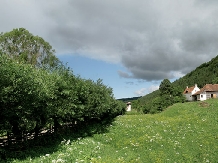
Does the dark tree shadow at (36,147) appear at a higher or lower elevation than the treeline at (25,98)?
lower

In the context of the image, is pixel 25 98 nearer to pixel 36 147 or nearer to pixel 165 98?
pixel 36 147

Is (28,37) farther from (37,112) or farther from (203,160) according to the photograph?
(203,160)

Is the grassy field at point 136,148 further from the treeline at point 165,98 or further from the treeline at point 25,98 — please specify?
the treeline at point 165,98

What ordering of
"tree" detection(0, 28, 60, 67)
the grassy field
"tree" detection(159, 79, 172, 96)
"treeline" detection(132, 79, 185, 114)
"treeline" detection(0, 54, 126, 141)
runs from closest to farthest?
"treeline" detection(0, 54, 126, 141)
the grassy field
"tree" detection(0, 28, 60, 67)
"treeline" detection(132, 79, 185, 114)
"tree" detection(159, 79, 172, 96)

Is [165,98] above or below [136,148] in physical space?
above

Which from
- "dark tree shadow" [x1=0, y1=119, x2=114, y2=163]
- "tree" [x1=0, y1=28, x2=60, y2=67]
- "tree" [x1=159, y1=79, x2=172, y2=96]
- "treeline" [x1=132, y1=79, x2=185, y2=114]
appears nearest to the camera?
"dark tree shadow" [x1=0, y1=119, x2=114, y2=163]

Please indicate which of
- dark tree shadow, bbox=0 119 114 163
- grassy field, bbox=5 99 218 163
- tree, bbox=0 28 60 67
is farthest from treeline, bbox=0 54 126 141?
tree, bbox=0 28 60 67

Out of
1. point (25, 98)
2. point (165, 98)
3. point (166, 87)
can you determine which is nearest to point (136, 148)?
point (25, 98)

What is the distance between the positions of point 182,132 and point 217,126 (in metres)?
8.04

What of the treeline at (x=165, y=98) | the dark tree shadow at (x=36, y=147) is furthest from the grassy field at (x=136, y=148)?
the treeline at (x=165, y=98)

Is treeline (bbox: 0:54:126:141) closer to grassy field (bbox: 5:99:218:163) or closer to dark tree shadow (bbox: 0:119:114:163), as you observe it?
dark tree shadow (bbox: 0:119:114:163)

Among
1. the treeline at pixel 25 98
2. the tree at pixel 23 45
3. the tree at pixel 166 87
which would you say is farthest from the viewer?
the tree at pixel 166 87

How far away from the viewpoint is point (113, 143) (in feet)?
74.3

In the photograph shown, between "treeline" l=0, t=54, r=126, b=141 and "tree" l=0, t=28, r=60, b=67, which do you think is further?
"tree" l=0, t=28, r=60, b=67
